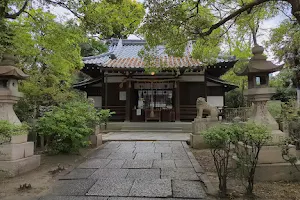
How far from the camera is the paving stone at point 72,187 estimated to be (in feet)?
12.2

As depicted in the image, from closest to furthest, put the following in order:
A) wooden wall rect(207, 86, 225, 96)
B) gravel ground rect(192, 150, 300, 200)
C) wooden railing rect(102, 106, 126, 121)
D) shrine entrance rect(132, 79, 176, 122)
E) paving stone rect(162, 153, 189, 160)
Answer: gravel ground rect(192, 150, 300, 200), paving stone rect(162, 153, 189, 160), shrine entrance rect(132, 79, 176, 122), wooden railing rect(102, 106, 126, 121), wooden wall rect(207, 86, 225, 96)

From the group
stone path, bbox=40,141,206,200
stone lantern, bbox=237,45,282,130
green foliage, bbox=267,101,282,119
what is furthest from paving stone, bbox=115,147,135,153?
green foliage, bbox=267,101,282,119

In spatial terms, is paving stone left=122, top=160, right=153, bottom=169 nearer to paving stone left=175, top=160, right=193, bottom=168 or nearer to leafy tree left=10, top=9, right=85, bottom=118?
paving stone left=175, top=160, right=193, bottom=168

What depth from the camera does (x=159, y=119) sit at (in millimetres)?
13953

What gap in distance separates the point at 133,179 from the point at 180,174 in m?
1.04

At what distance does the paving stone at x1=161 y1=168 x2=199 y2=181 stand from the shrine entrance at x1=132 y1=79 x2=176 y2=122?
29.0 ft

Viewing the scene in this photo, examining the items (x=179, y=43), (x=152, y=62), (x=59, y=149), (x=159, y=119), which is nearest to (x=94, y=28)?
(x=152, y=62)

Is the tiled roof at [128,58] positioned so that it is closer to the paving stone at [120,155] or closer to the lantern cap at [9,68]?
the paving stone at [120,155]

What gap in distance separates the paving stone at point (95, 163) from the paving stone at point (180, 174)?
1.62 m

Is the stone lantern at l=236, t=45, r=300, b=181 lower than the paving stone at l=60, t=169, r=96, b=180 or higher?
higher

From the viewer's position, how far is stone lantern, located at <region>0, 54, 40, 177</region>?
15.4 feet

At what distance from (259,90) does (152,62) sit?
3.56 m

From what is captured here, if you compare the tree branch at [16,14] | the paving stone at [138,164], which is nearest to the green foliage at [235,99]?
the paving stone at [138,164]

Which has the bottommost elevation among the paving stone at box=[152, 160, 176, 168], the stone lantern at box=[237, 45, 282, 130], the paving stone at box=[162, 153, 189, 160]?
the paving stone at box=[162, 153, 189, 160]
